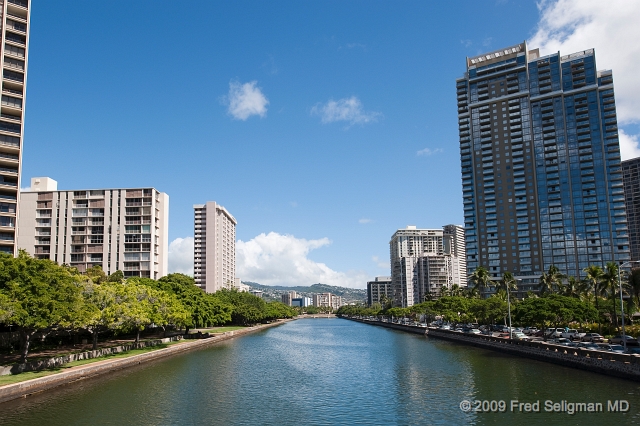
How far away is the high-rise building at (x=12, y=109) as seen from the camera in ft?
308

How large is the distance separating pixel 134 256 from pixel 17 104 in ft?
198

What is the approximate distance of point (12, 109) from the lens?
96.1 meters

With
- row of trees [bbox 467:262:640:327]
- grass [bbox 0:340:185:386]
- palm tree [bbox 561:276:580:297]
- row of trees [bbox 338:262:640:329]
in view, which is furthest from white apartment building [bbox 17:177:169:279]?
palm tree [bbox 561:276:580:297]

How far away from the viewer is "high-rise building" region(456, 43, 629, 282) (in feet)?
598

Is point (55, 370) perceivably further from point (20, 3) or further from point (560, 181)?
point (560, 181)

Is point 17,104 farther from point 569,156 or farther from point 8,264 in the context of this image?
point 569,156

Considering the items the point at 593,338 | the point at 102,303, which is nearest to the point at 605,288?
the point at 593,338

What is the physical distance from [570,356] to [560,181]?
145359 mm

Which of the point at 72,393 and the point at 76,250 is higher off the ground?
the point at 76,250

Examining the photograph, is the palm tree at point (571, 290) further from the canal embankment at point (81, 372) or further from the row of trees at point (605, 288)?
the canal embankment at point (81, 372)

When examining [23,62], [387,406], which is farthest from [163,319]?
[23,62]

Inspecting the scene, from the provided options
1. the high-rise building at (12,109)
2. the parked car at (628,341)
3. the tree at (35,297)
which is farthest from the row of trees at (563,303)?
the high-rise building at (12,109)

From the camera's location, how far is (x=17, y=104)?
97188 millimetres

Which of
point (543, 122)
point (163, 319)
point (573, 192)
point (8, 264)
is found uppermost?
point (543, 122)
